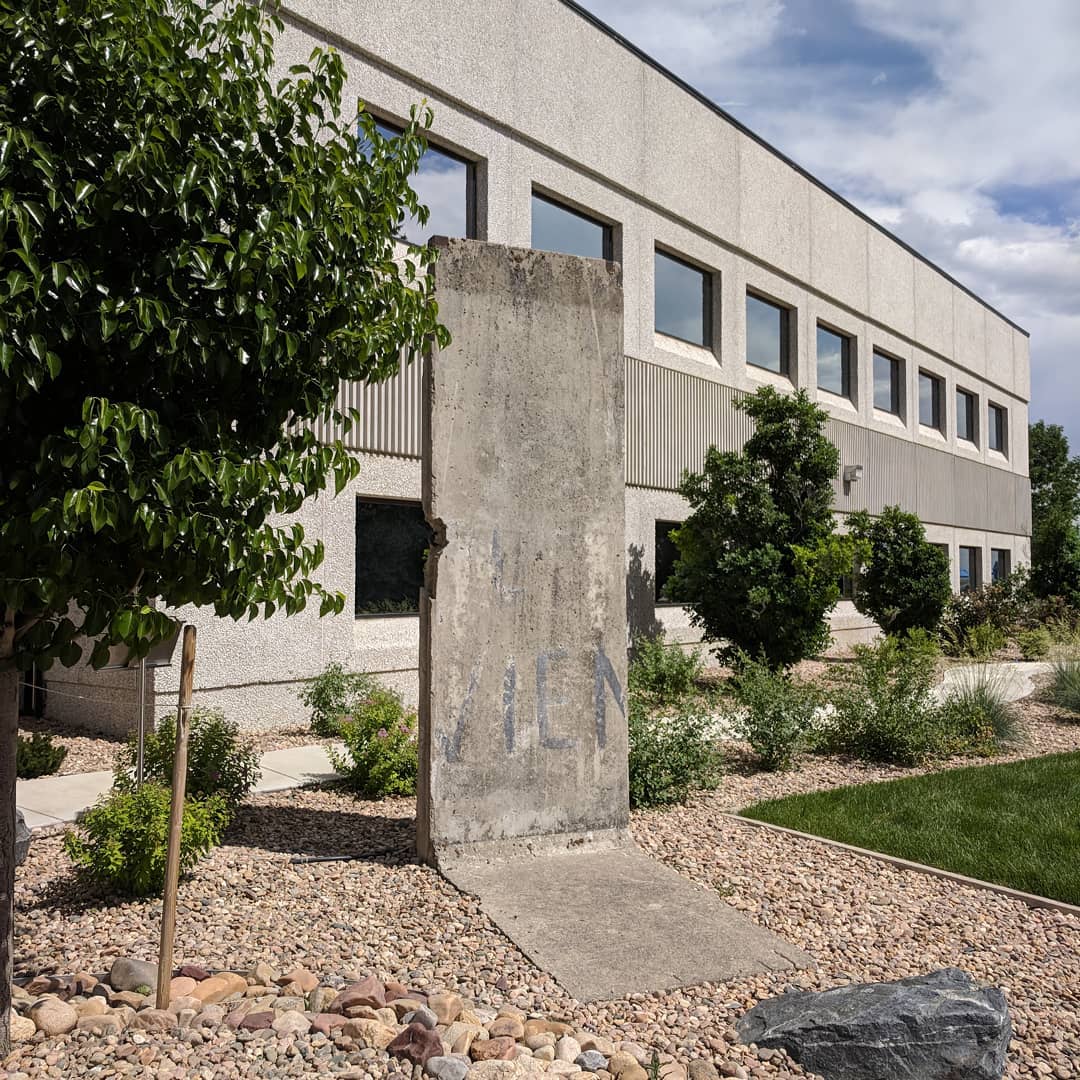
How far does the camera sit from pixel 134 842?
4875 millimetres

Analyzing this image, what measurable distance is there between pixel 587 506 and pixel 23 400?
12.2 feet

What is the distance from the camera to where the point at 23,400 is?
2748mm

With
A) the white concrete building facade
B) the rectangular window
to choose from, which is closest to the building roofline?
the white concrete building facade

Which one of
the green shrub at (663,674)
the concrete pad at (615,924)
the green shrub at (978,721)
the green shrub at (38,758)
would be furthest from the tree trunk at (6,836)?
the green shrub at (663,674)

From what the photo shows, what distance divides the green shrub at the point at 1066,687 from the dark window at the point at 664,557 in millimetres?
5409

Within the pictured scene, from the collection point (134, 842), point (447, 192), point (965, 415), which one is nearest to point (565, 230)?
point (447, 192)

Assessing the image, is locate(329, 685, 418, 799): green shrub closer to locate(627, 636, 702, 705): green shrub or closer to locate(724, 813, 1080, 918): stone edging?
locate(724, 813, 1080, 918): stone edging

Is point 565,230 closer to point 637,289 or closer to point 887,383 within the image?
point 637,289

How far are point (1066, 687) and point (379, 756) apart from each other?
9078 millimetres

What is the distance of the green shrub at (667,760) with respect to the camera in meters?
7.07

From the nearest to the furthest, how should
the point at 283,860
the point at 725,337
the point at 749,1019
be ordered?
the point at 749,1019, the point at 283,860, the point at 725,337

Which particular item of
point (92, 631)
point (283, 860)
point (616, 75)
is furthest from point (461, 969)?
point (616, 75)

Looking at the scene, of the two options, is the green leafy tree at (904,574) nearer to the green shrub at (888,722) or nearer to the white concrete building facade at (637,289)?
the white concrete building facade at (637,289)

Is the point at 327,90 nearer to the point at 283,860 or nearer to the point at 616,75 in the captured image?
the point at 283,860
